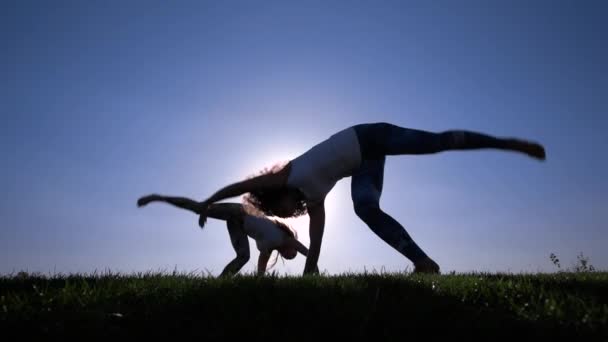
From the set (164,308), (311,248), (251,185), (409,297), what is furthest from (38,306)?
(311,248)

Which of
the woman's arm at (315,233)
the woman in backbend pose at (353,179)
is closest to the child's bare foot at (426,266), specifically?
the woman in backbend pose at (353,179)

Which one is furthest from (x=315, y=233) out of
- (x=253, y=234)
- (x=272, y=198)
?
(x=253, y=234)

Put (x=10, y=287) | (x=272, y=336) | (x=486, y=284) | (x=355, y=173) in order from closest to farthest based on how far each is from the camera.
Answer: (x=272, y=336)
(x=486, y=284)
(x=10, y=287)
(x=355, y=173)

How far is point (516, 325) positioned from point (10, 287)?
5129 millimetres

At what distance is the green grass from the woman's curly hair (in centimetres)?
195

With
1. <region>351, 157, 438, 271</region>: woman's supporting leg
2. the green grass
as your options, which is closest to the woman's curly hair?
<region>351, 157, 438, 271</region>: woman's supporting leg

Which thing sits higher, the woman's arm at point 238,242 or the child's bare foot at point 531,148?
the child's bare foot at point 531,148

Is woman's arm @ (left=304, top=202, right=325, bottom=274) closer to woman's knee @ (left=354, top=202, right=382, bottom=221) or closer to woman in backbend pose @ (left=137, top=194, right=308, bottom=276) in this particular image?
woman's knee @ (left=354, top=202, right=382, bottom=221)

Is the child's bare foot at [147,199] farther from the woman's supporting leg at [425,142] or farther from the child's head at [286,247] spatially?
the woman's supporting leg at [425,142]

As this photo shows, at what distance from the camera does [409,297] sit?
450 cm

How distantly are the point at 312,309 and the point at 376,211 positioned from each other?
10.2 feet

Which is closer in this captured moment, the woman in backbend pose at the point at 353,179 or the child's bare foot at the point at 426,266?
the woman in backbend pose at the point at 353,179

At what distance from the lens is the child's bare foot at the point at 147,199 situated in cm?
724

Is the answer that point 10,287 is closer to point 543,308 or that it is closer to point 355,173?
point 355,173
